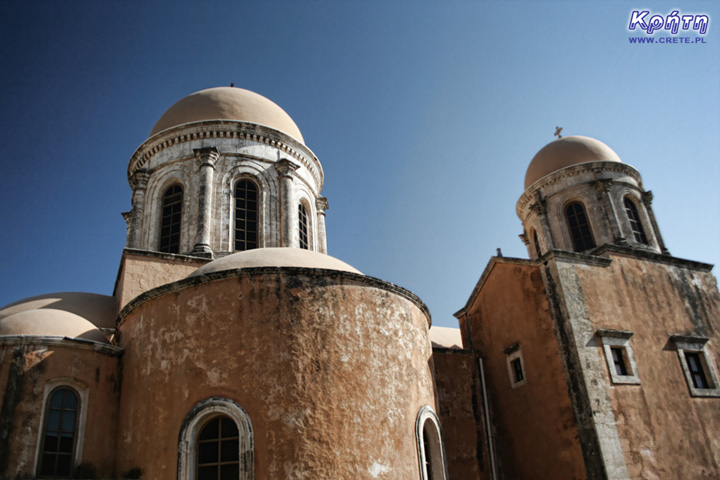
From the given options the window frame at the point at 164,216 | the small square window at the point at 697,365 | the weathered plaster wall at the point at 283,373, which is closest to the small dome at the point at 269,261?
the weathered plaster wall at the point at 283,373

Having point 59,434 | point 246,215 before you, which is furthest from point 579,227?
point 59,434

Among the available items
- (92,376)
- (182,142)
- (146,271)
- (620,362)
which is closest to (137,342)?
(92,376)

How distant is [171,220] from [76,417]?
7.38 m

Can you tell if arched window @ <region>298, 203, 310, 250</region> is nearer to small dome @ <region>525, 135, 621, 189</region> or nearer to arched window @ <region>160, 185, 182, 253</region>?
arched window @ <region>160, 185, 182, 253</region>

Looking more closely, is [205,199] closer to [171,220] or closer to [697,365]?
[171,220]

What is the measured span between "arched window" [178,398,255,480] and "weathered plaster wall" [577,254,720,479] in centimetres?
688

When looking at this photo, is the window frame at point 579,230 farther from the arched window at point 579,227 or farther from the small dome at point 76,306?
the small dome at point 76,306

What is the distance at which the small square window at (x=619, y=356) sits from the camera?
11.4 metres

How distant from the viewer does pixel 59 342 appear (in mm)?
9727

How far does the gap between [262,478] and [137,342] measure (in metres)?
3.50

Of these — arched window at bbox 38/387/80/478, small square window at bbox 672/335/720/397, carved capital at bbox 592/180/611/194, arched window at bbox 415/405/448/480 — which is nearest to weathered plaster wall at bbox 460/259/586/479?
arched window at bbox 415/405/448/480

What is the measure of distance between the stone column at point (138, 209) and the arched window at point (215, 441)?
8.13m

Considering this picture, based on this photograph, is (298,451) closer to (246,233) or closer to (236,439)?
(236,439)

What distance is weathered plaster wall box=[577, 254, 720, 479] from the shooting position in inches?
431
